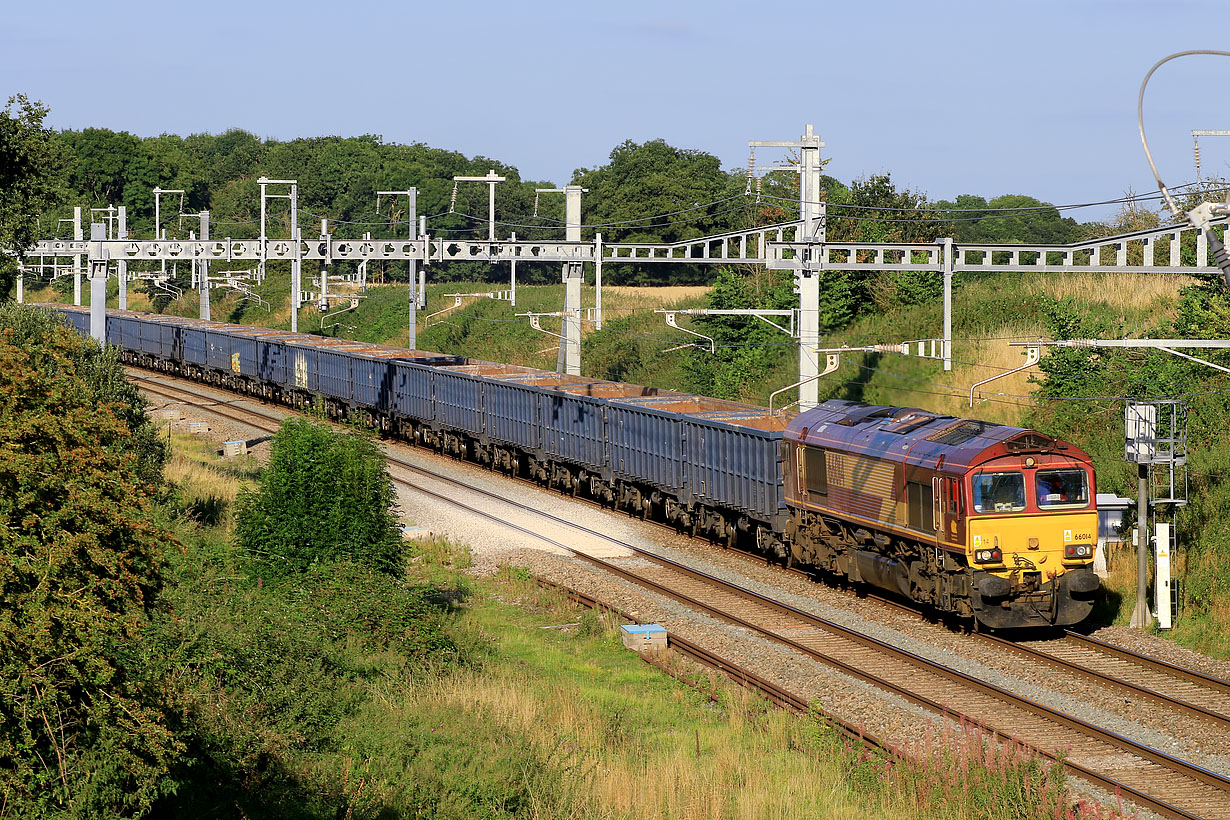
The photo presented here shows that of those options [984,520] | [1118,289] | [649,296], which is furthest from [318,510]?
[649,296]

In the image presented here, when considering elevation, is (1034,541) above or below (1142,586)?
above

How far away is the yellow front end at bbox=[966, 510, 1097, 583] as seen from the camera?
19.6 m

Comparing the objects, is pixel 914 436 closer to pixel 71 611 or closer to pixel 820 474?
pixel 820 474

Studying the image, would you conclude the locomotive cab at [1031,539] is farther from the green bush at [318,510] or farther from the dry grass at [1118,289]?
the dry grass at [1118,289]

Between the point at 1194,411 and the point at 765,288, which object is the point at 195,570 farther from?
the point at 765,288

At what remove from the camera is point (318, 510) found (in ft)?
72.9

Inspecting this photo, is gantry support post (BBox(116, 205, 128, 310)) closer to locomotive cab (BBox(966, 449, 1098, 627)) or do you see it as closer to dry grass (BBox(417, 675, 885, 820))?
locomotive cab (BBox(966, 449, 1098, 627))

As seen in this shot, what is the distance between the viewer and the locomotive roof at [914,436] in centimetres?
2005

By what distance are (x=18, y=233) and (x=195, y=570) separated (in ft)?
51.0

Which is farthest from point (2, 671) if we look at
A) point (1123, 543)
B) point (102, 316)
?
point (102, 316)

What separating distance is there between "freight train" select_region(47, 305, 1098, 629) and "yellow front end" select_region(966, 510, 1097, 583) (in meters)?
0.02

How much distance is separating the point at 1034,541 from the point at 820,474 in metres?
4.78

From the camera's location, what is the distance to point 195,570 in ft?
67.6

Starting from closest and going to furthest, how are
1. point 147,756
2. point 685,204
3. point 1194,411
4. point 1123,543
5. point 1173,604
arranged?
point 147,756 → point 1173,604 → point 1123,543 → point 1194,411 → point 685,204
